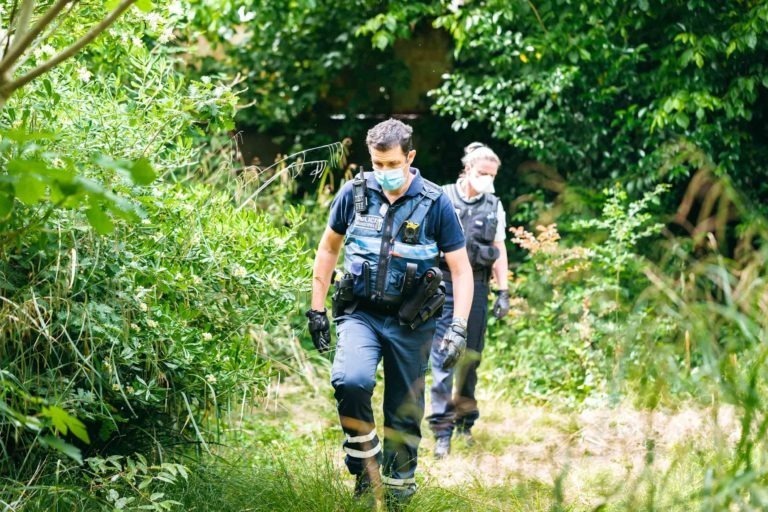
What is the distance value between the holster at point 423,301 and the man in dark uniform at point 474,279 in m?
1.71

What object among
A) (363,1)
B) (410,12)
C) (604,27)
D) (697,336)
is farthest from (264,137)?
(697,336)

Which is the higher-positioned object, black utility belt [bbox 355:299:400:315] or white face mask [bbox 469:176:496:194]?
white face mask [bbox 469:176:496:194]

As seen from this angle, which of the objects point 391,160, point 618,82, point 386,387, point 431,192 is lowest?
point 386,387

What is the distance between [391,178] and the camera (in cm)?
475

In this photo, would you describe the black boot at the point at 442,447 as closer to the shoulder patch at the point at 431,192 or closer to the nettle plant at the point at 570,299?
the nettle plant at the point at 570,299

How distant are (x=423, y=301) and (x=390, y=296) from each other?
0.49ft

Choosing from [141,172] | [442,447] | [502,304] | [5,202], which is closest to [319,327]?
[442,447]

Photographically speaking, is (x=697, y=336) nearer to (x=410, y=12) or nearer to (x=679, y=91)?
(x=679, y=91)

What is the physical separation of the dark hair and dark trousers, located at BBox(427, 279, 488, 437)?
1.70 metres

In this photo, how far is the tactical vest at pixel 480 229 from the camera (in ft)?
21.7

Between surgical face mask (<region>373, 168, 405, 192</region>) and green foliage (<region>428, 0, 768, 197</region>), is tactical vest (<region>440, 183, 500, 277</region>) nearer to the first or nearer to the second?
surgical face mask (<region>373, 168, 405, 192</region>)

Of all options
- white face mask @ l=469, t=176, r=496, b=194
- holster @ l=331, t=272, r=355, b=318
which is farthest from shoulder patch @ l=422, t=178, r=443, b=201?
white face mask @ l=469, t=176, r=496, b=194

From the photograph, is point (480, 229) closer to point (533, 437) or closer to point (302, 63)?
point (533, 437)

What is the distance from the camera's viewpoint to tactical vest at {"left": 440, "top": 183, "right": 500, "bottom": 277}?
662 cm
